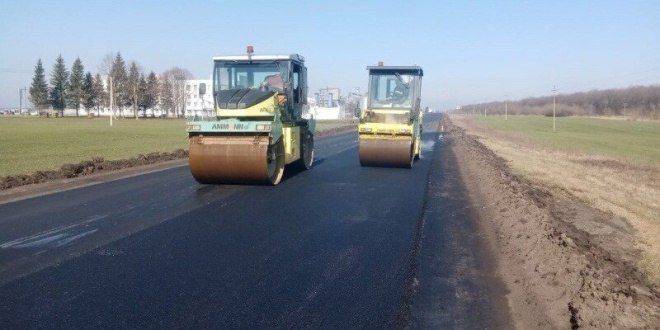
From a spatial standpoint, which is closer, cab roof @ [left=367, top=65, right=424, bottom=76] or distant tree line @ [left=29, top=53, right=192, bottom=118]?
cab roof @ [left=367, top=65, right=424, bottom=76]

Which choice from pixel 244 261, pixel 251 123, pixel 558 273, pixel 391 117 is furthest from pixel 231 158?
pixel 558 273

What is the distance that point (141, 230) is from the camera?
24.1 feet

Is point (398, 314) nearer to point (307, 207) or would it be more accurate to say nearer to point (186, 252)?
point (186, 252)

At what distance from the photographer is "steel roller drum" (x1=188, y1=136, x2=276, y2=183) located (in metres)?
10.8

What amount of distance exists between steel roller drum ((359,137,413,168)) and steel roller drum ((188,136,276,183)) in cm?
465

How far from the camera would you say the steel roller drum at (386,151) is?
1471 cm

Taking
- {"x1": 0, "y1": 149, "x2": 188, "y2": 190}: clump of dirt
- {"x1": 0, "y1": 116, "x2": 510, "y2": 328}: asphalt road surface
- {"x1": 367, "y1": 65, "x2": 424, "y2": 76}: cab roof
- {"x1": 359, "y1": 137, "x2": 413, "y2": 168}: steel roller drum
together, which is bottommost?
{"x1": 0, "y1": 116, "x2": 510, "y2": 328}: asphalt road surface

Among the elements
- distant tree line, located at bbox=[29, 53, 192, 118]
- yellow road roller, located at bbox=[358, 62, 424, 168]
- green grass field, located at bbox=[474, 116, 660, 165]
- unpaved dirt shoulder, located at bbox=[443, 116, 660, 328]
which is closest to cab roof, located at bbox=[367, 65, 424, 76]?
yellow road roller, located at bbox=[358, 62, 424, 168]

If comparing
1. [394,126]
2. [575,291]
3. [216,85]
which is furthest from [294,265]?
[394,126]

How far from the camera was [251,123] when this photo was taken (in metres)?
11.0

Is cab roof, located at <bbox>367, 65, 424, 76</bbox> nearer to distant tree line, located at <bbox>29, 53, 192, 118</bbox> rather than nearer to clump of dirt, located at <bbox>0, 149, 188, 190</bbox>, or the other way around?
clump of dirt, located at <bbox>0, 149, 188, 190</bbox>

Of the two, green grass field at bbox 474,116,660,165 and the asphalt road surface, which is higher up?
green grass field at bbox 474,116,660,165

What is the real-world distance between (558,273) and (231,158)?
6.98 m

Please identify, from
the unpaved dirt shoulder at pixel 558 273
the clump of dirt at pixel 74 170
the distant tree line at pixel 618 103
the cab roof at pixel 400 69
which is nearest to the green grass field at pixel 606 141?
the cab roof at pixel 400 69
